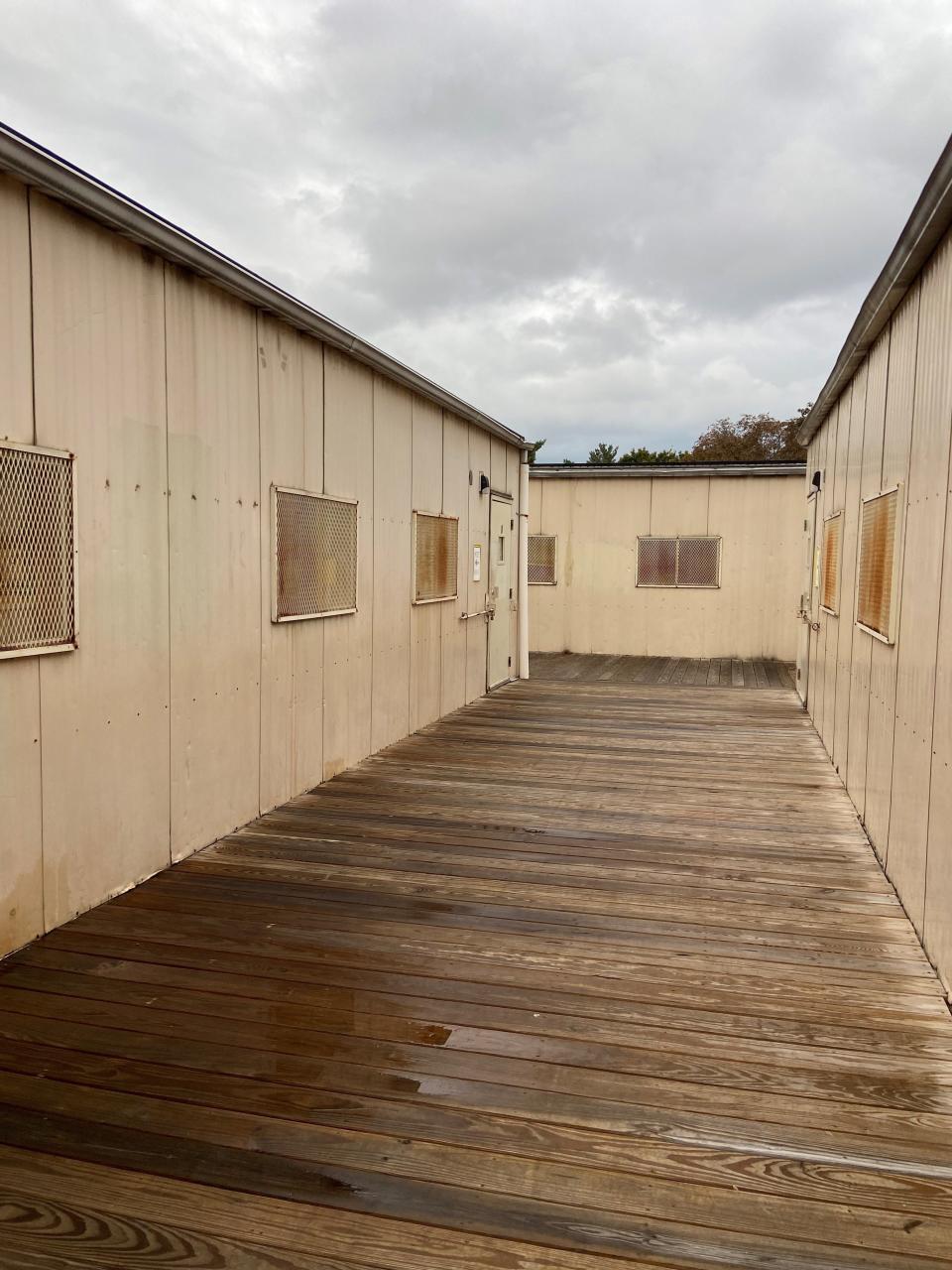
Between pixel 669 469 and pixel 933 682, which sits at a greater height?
pixel 669 469

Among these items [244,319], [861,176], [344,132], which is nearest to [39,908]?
[244,319]

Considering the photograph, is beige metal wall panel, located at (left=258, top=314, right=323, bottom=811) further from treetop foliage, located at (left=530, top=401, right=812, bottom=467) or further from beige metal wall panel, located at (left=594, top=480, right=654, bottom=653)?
treetop foliage, located at (left=530, top=401, right=812, bottom=467)

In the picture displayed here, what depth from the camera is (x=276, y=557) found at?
5.33 m

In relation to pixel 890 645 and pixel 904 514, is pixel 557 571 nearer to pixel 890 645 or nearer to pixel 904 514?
pixel 890 645

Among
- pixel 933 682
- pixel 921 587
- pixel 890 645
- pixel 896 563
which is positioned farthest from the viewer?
pixel 890 645

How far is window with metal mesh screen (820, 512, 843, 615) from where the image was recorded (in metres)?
7.16

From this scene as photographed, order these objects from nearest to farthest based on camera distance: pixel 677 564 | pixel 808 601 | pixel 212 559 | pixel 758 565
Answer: pixel 212 559 < pixel 808 601 < pixel 758 565 < pixel 677 564

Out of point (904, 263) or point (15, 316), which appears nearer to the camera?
point (15, 316)

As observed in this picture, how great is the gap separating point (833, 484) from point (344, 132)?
18.6 metres

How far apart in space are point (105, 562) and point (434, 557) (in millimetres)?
4829

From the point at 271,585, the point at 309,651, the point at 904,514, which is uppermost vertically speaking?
the point at 904,514

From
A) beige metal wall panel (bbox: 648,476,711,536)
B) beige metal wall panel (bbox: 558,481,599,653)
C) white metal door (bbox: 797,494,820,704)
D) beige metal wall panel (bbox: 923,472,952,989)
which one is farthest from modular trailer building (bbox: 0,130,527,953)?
beige metal wall panel (bbox: 648,476,711,536)

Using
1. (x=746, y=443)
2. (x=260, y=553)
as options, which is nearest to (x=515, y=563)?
(x=260, y=553)

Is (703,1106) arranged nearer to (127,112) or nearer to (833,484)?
(833,484)
